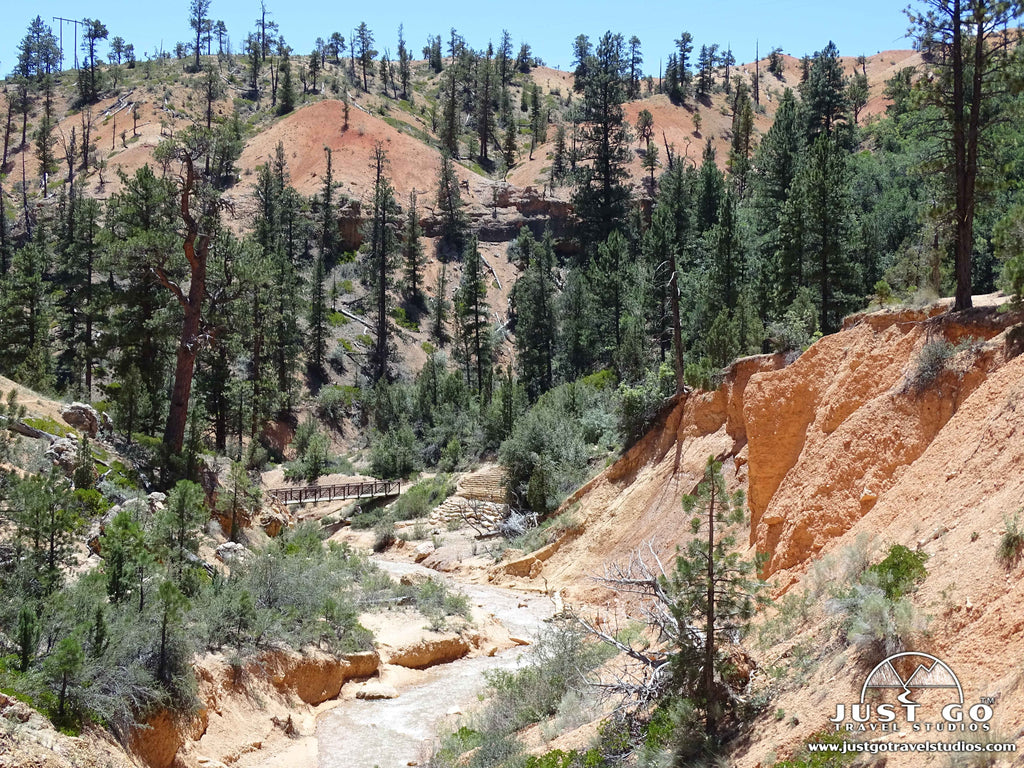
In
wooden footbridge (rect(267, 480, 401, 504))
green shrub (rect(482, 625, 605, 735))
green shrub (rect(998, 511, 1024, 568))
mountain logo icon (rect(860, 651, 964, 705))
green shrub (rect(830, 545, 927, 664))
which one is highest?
green shrub (rect(998, 511, 1024, 568))

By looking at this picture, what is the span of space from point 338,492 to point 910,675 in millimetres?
35303

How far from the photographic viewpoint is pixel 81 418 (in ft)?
61.5

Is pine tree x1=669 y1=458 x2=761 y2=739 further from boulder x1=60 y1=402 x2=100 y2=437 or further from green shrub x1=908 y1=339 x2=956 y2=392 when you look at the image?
boulder x1=60 y1=402 x2=100 y2=437

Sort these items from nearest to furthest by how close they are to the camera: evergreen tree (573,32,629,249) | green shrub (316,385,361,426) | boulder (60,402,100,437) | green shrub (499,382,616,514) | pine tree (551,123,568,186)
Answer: boulder (60,402,100,437), green shrub (499,382,616,514), green shrub (316,385,361,426), evergreen tree (573,32,629,249), pine tree (551,123,568,186)

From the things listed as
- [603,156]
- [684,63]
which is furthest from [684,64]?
[603,156]

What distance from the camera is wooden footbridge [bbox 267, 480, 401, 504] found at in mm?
39156

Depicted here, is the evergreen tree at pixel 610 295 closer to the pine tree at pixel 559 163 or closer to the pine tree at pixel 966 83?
the pine tree at pixel 559 163

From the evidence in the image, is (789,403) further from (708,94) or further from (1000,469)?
(708,94)

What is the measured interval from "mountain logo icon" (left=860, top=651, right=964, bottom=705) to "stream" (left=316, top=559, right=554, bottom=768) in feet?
23.5

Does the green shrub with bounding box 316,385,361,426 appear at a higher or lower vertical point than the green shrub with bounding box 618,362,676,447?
lower

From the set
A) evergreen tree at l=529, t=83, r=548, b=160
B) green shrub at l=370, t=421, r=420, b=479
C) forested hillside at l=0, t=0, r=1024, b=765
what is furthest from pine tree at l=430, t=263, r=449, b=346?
evergreen tree at l=529, t=83, r=548, b=160

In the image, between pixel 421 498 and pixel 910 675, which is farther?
pixel 421 498

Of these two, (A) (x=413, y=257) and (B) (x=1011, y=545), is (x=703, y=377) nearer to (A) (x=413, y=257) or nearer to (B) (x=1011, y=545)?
(B) (x=1011, y=545)

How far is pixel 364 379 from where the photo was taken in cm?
6106
